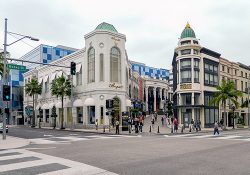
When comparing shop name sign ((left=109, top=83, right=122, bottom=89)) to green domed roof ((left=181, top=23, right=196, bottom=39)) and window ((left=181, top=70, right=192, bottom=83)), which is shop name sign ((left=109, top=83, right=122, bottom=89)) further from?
green domed roof ((left=181, top=23, right=196, bottom=39))

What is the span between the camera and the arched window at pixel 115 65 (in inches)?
1778

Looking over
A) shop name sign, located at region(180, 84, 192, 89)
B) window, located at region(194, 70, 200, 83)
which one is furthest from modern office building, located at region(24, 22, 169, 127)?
window, located at region(194, 70, 200, 83)

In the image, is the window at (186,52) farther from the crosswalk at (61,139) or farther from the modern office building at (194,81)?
the crosswalk at (61,139)

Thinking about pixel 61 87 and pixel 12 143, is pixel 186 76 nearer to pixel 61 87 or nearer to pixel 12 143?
pixel 61 87

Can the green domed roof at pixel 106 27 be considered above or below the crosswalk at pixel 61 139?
above

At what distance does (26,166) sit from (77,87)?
40002 millimetres

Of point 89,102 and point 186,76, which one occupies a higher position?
point 186,76

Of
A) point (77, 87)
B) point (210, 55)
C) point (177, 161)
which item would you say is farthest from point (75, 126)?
point (177, 161)

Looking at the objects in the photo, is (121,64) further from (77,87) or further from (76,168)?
(76,168)

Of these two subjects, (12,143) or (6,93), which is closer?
(12,143)

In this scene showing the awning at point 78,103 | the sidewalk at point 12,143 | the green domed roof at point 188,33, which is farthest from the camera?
the green domed roof at point 188,33

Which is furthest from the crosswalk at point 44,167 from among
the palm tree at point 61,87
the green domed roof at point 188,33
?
the green domed roof at point 188,33

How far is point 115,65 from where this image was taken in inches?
1797

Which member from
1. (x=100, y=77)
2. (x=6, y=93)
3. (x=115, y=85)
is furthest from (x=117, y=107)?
(x=6, y=93)
